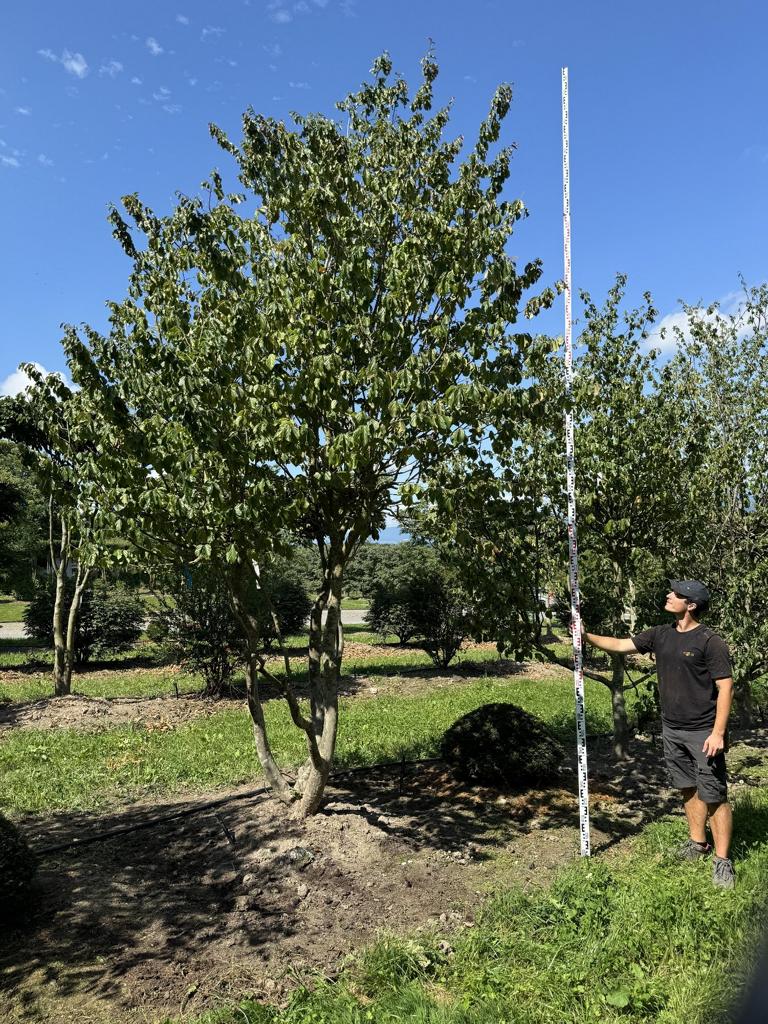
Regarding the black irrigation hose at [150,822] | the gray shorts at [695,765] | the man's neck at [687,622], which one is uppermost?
the man's neck at [687,622]

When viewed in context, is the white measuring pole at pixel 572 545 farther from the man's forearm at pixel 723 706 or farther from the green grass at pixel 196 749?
the green grass at pixel 196 749

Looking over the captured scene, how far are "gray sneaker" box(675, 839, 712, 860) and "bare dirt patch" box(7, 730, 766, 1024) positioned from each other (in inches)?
35.6

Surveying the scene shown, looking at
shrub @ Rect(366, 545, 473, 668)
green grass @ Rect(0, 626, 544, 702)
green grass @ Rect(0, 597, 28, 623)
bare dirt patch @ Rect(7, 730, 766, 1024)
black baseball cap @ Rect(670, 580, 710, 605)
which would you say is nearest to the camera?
bare dirt patch @ Rect(7, 730, 766, 1024)

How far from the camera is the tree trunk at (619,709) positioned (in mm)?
8053

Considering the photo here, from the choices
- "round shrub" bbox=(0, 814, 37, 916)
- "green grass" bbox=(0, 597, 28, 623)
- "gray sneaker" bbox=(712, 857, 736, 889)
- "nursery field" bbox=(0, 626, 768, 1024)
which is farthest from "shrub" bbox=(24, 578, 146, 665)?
"gray sneaker" bbox=(712, 857, 736, 889)

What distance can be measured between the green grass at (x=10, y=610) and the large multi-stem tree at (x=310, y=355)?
3204cm

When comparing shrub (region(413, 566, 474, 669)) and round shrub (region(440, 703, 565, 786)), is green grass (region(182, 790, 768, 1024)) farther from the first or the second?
shrub (region(413, 566, 474, 669))

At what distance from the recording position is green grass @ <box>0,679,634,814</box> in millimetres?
7875

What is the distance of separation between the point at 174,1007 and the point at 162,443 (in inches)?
135

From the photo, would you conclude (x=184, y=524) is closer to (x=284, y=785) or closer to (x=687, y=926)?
(x=284, y=785)

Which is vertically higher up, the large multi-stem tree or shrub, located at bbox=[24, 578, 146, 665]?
the large multi-stem tree

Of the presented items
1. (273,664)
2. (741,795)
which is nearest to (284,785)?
(741,795)

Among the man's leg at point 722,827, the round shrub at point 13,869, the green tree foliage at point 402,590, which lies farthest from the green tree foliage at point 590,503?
the green tree foliage at point 402,590

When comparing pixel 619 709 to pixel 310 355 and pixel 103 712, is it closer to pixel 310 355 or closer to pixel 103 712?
pixel 310 355
